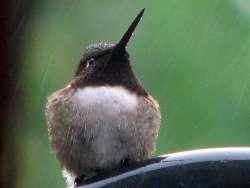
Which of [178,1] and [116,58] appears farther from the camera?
[178,1]

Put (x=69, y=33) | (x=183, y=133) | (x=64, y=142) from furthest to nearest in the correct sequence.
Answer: (x=69, y=33) < (x=183, y=133) < (x=64, y=142)

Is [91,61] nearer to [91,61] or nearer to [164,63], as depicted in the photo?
[91,61]

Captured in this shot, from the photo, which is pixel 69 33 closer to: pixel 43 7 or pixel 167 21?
pixel 43 7

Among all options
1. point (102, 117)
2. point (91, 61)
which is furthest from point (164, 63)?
point (102, 117)

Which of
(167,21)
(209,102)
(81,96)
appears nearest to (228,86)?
(209,102)

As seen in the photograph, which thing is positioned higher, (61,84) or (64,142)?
(61,84)

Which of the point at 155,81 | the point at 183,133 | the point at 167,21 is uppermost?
the point at 167,21

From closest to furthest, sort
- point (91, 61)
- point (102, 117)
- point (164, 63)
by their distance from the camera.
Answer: point (102, 117), point (91, 61), point (164, 63)
